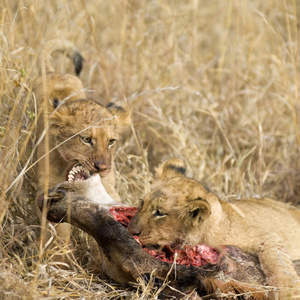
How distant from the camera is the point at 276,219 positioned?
4352 mm

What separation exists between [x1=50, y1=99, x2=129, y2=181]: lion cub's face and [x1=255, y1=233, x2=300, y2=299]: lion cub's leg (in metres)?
1.33

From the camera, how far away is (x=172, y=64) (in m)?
6.78

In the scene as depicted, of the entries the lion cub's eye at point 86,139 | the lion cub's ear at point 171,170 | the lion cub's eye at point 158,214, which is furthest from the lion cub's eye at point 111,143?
the lion cub's eye at point 158,214

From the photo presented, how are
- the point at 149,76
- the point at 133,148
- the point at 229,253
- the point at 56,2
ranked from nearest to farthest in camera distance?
the point at 229,253 → the point at 133,148 → the point at 149,76 → the point at 56,2

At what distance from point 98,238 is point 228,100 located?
12.9 feet

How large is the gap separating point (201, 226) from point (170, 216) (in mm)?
249

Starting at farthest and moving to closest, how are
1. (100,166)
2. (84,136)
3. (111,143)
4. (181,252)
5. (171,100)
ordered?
(171,100), (111,143), (84,136), (100,166), (181,252)

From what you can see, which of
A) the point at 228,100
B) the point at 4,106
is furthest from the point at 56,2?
the point at 4,106

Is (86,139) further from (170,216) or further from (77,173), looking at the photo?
(170,216)

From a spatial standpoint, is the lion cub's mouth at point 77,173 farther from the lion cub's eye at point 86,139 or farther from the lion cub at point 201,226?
the lion cub at point 201,226

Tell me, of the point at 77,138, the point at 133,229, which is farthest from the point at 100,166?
the point at 133,229

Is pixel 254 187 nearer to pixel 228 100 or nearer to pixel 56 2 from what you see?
pixel 228 100

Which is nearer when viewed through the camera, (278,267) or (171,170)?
(278,267)

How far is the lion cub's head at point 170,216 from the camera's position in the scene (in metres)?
3.55
